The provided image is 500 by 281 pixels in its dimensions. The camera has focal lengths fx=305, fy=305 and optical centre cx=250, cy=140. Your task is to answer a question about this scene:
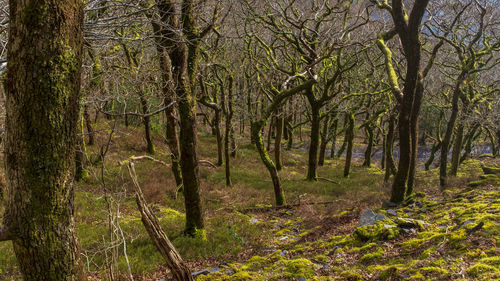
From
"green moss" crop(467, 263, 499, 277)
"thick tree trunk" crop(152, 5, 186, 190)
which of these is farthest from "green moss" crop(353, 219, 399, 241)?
"thick tree trunk" crop(152, 5, 186, 190)

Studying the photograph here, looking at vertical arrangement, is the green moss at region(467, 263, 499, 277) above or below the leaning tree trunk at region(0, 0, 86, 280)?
below

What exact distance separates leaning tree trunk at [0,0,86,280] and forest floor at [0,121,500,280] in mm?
407

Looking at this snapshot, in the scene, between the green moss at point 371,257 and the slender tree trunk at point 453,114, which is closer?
the green moss at point 371,257

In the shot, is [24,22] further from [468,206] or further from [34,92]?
[468,206]

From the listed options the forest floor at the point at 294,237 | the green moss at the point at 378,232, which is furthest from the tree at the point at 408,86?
the green moss at the point at 378,232

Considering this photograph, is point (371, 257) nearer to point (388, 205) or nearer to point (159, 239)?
point (159, 239)

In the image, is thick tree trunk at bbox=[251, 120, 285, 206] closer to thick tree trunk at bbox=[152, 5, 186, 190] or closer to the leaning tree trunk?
thick tree trunk at bbox=[152, 5, 186, 190]

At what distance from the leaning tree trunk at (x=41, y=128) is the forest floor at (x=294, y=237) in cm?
41

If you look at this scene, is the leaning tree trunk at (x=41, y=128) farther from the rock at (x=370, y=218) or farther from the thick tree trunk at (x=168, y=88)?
the rock at (x=370, y=218)

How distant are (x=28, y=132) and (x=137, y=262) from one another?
17.8 feet

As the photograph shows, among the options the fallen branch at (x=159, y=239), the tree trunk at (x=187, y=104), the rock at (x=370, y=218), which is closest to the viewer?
the fallen branch at (x=159, y=239)

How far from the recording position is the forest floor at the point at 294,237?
484 cm

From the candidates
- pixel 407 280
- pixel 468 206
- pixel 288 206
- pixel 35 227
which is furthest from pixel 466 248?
pixel 288 206

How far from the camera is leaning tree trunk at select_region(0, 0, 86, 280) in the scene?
2438mm
